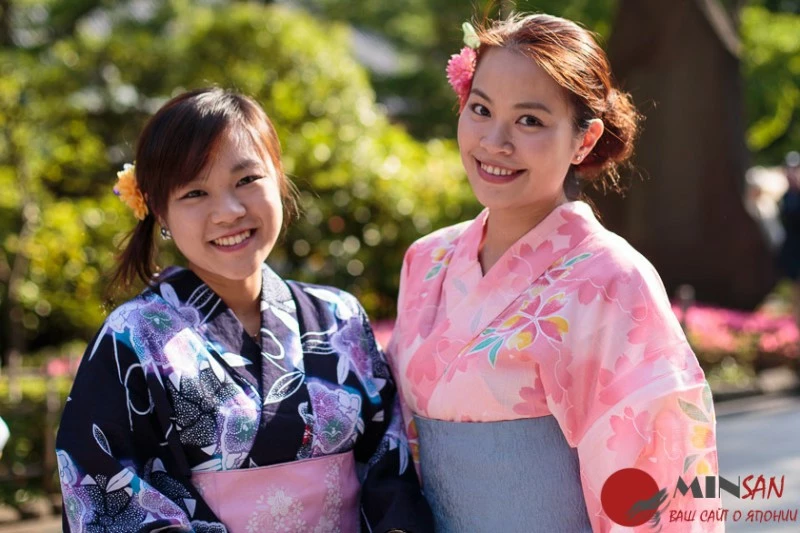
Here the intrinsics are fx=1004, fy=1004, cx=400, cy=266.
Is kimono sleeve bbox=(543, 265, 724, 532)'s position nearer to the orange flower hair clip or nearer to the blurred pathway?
the orange flower hair clip

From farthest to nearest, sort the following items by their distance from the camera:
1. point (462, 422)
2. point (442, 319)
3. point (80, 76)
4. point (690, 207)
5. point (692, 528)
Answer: point (690, 207), point (80, 76), point (442, 319), point (462, 422), point (692, 528)

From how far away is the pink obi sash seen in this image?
221 centimetres

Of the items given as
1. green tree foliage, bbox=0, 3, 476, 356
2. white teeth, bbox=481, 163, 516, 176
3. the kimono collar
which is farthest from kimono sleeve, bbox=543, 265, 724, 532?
green tree foliage, bbox=0, 3, 476, 356

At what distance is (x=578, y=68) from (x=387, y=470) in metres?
1.05

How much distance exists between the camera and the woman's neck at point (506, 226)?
2438 mm

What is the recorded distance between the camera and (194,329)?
2324 millimetres

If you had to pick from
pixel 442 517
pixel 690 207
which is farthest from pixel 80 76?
pixel 442 517

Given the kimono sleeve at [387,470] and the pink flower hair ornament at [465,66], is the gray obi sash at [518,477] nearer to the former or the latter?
the kimono sleeve at [387,470]

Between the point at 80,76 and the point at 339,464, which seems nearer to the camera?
the point at 339,464

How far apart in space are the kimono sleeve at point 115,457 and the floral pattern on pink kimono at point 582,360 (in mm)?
638

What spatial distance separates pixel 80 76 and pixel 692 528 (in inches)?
279

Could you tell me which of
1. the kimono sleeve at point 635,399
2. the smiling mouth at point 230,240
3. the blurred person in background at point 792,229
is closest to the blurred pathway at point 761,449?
the blurred person in background at point 792,229

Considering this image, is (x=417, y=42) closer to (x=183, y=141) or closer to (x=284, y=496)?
(x=183, y=141)

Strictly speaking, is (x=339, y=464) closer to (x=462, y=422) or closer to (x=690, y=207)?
(x=462, y=422)
